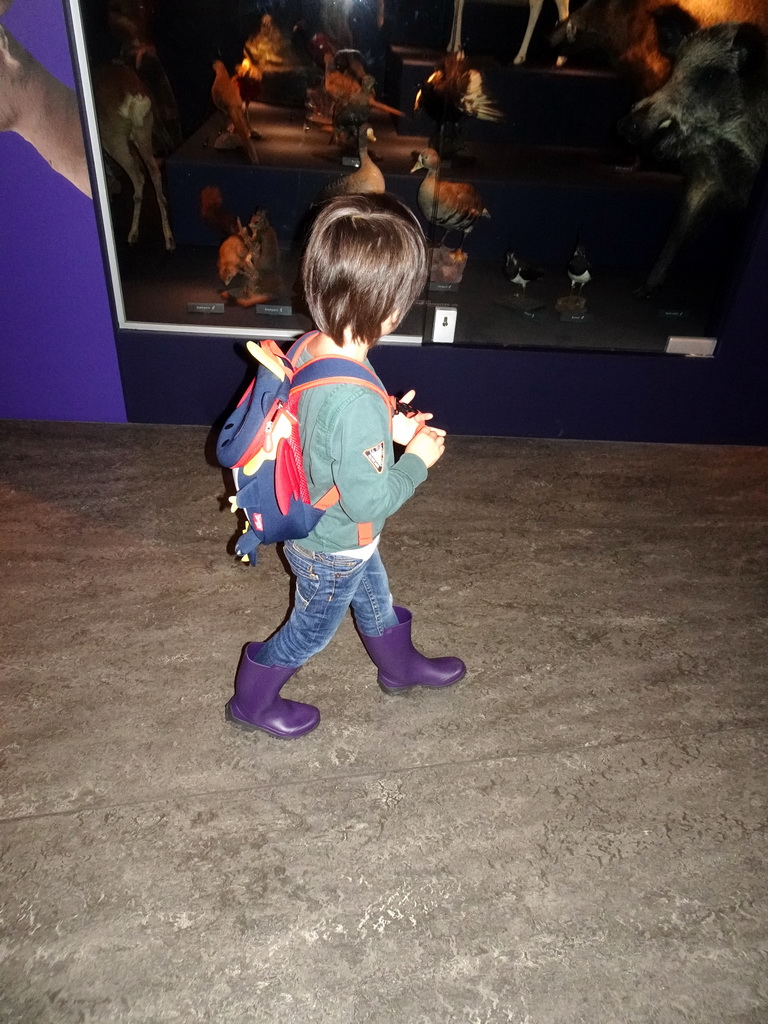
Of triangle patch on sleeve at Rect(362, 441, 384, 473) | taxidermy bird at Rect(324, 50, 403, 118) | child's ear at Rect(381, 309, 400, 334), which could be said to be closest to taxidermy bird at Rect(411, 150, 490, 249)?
taxidermy bird at Rect(324, 50, 403, 118)

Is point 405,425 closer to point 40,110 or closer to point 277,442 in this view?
point 277,442

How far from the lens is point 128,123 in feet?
9.23

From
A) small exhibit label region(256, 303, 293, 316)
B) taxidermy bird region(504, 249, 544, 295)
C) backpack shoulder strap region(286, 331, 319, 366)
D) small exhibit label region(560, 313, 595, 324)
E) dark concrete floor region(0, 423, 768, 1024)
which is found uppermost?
backpack shoulder strap region(286, 331, 319, 366)

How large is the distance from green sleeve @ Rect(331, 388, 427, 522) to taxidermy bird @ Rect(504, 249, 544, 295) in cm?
224

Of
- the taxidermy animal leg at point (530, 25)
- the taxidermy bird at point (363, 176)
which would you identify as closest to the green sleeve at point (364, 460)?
the taxidermy bird at point (363, 176)

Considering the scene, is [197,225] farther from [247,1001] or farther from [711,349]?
[247,1001]

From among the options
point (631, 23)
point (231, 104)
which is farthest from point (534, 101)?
point (231, 104)

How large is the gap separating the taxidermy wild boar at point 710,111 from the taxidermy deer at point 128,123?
6.33ft

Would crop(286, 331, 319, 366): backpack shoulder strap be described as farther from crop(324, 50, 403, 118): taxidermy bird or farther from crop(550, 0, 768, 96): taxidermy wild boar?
crop(550, 0, 768, 96): taxidermy wild boar

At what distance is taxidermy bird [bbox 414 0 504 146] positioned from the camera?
9.01 ft

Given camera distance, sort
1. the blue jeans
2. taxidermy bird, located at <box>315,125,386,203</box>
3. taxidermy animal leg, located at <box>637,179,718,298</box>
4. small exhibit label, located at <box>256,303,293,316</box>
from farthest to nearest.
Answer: small exhibit label, located at <box>256,303,293,316</box>
taxidermy animal leg, located at <box>637,179,718,298</box>
taxidermy bird, located at <box>315,125,386,203</box>
the blue jeans

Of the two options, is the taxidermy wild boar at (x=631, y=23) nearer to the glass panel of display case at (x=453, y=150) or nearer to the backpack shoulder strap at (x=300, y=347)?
the glass panel of display case at (x=453, y=150)

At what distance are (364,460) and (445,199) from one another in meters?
2.11

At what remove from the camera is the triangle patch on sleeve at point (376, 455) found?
131 cm
